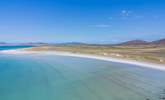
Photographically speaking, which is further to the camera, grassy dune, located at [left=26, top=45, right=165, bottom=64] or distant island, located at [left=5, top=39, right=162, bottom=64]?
distant island, located at [left=5, top=39, right=162, bottom=64]

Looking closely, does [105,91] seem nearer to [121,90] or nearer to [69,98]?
[121,90]

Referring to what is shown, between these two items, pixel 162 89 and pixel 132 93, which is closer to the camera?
pixel 132 93

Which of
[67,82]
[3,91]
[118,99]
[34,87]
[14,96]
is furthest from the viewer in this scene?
[67,82]

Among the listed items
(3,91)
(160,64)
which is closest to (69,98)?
(3,91)

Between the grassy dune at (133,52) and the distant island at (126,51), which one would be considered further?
the distant island at (126,51)

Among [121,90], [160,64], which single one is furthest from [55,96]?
[160,64]

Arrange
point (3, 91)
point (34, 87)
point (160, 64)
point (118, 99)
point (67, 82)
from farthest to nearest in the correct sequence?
point (160, 64)
point (67, 82)
point (34, 87)
point (3, 91)
point (118, 99)

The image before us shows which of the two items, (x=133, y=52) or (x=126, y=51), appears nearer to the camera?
(x=133, y=52)

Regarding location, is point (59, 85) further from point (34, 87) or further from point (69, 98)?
point (69, 98)

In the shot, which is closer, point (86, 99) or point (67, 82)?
point (86, 99)
